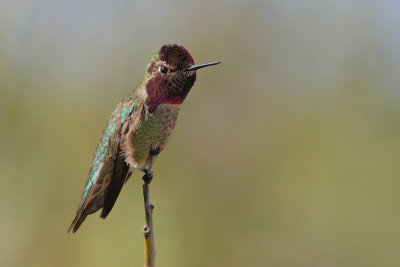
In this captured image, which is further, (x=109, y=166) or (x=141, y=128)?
(x=109, y=166)

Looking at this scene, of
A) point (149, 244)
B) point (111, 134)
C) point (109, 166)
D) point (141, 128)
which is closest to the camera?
point (149, 244)

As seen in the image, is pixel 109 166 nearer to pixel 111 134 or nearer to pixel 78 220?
pixel 111 134

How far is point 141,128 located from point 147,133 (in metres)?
0.06

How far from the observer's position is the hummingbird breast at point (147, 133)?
11.8 feet

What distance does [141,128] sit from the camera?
3.59 m

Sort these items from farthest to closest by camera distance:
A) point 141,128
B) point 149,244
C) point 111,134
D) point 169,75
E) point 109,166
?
point 109,166 < point 111,134 < point 141,128 < point 169,75 < point 149,244

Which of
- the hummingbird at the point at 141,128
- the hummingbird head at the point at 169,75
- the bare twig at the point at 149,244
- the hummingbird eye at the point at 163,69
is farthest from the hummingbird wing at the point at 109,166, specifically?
the bare twig at the point at 149,244

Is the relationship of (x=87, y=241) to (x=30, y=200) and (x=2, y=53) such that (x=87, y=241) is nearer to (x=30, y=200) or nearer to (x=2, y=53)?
(x=30, y=200)

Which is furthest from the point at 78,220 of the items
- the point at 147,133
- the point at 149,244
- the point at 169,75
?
the point at 149,244

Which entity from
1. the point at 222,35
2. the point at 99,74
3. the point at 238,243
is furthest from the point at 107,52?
the point at 238,243

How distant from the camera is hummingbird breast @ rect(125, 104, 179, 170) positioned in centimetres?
359

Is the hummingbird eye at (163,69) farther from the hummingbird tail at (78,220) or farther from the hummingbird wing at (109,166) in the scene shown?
the hummingbird tail at (78,220)

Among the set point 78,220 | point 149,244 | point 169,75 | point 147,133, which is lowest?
point 149,244

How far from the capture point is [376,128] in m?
5.92
